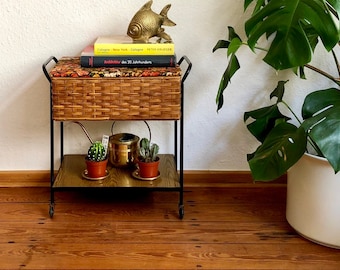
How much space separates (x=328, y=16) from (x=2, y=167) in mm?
1438

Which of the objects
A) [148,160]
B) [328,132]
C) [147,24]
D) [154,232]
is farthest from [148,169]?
[328,132]

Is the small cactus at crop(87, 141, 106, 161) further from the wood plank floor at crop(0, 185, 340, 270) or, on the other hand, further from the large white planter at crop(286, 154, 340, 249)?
the large white planter at crop(286, 154, 340, 249)

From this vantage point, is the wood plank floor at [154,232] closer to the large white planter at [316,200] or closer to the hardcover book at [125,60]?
the large white planter at [316,200]

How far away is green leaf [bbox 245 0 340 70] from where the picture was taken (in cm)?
140

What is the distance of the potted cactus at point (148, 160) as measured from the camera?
1989 mm

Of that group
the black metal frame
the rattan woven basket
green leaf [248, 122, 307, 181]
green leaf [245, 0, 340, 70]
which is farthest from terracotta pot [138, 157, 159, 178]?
green leaf [245, 0, 340, 70]

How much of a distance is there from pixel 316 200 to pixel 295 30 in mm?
589

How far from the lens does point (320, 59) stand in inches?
83.5

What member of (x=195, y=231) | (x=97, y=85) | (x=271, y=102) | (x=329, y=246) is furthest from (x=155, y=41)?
(x=329, y=246)

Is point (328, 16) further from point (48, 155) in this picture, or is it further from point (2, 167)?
point (2, 167)

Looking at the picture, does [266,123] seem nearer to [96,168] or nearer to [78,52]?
[96,168]

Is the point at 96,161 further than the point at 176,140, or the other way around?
the point at 176,140

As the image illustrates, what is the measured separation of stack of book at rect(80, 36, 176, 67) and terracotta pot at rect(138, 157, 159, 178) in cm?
36

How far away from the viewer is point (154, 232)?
1.86 meters
